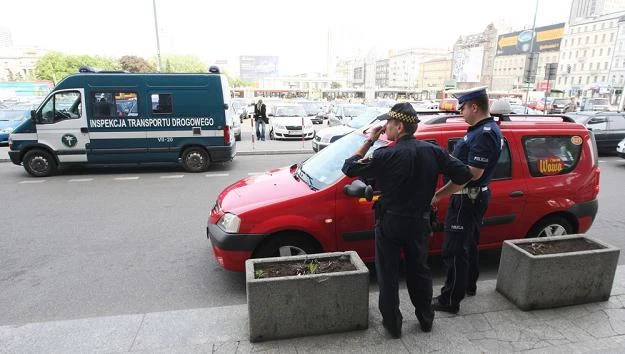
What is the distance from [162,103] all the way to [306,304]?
320 inches

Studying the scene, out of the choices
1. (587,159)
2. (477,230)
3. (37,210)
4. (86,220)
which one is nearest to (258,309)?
(477,230)

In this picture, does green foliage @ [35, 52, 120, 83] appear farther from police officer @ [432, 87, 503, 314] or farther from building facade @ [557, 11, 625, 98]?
building facade @ [557, 11, 625, 98]

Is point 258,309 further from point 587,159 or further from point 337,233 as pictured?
point 587,159

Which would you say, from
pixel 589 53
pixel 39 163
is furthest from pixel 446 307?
pixel 589 53

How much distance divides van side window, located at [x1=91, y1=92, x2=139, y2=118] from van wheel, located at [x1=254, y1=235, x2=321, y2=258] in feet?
23.8

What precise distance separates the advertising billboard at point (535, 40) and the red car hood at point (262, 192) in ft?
300

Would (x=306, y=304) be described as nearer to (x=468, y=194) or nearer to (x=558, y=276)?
(x=468, y=194)

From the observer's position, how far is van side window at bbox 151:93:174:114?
953 centimetres

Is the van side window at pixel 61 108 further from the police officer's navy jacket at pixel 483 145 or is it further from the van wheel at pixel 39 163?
the police officer's navy jacket at pixel 483 145

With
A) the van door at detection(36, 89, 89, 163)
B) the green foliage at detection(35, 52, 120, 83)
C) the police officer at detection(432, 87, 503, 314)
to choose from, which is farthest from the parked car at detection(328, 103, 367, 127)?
the green foliage at detection(35, 52, 120, 83)

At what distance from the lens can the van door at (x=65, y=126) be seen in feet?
30.2

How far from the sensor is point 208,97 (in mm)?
9711

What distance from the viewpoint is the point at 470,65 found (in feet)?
292

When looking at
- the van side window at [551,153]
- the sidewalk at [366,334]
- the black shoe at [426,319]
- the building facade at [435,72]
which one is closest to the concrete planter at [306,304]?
the sidewalk at [366,334]
